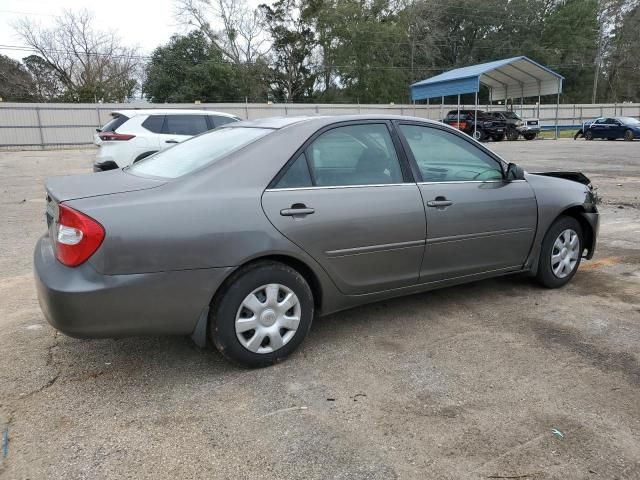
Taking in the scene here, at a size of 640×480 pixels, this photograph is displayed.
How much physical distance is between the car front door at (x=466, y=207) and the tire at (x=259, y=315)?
41.5 inches

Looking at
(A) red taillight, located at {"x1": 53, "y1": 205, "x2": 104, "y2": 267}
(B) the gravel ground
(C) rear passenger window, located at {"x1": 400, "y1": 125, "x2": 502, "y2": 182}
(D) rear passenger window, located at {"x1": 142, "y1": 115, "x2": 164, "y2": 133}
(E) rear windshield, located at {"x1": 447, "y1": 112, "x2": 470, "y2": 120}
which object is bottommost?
(B) the gravel ground

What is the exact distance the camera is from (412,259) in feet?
12.1

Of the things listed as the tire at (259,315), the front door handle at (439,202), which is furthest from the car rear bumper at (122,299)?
the front door handle at (439,202)

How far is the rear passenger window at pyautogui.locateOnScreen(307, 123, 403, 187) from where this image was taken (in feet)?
11.3

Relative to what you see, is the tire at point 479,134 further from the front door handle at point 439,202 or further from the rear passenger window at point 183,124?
the front door handle at point 439,202

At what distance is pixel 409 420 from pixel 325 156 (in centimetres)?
172

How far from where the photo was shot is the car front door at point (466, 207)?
3809 millimetres

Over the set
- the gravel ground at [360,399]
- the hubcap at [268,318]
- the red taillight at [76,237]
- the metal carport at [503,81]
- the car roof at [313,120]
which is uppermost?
the metal carport at [503,81]

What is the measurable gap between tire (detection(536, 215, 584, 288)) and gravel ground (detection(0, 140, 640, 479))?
0.24 meters

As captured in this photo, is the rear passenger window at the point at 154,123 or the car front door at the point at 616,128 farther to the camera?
the car front door at the point at 616,128

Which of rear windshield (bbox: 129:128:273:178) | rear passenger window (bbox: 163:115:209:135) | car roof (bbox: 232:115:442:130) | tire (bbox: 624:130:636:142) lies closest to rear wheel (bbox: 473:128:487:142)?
tire (bbox: 624:130:636:142)

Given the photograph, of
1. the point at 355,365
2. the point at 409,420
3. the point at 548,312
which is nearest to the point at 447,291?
the point at 548,312

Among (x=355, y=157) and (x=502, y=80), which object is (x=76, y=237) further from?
(x=502, y=80)

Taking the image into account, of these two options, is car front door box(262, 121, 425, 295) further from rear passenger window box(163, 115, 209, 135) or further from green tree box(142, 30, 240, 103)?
green tree box(142, 30, 240, 103)
